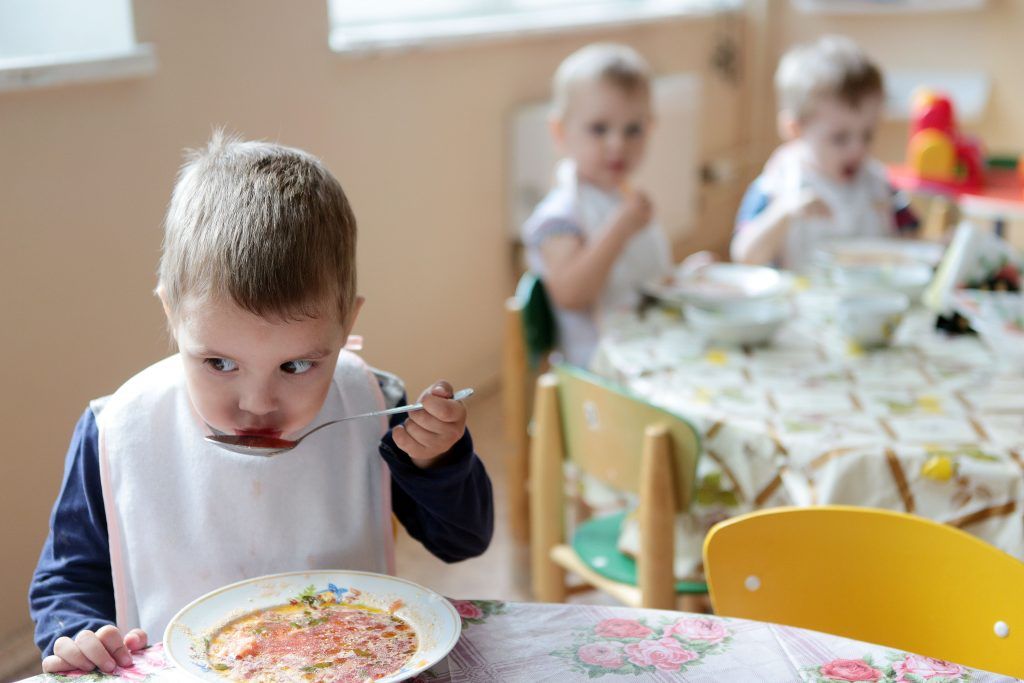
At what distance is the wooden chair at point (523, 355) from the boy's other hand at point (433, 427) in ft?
3.72

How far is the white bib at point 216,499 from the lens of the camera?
110cm

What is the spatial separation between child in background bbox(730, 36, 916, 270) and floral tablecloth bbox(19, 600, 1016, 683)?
1628 mm

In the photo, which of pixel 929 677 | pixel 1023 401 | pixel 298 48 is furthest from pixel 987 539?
pixel 298 48

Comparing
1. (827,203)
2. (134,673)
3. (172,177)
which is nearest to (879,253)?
(827,203)

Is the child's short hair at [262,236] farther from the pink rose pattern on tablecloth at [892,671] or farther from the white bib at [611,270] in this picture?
the white bib at [611,270]

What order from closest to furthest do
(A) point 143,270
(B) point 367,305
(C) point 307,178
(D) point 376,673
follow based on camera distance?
(D) point 376,673 < (C) point 307,178 < (A) point 143,270 < (B) point 367,305

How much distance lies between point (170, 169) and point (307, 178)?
1285mm

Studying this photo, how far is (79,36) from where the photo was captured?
2023 mm

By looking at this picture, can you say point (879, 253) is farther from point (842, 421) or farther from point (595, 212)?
point (842, 421)

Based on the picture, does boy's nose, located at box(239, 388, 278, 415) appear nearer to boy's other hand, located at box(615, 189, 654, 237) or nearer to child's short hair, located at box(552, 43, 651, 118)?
A: boy's other hand, located at box(615, 189, 654, 237)

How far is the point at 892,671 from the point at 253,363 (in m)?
0.60

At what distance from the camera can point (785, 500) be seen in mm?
1497

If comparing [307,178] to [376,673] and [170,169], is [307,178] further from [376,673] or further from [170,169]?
[170,169]

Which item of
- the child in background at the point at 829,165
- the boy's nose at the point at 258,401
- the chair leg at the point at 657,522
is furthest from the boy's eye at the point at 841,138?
the boy's nose at the point at 258,401
